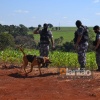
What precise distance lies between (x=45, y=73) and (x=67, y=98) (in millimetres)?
4000

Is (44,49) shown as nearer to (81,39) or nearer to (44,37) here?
(44,37)

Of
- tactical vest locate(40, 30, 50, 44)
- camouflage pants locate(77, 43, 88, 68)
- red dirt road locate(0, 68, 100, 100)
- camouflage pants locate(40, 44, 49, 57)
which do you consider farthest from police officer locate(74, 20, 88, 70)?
camouflage pants locate(40, 44, 49, 57)

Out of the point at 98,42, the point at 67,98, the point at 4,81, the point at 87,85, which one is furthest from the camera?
the point at 98,42

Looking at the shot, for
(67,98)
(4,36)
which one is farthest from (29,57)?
(4,36)

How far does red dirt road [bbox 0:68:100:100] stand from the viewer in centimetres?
733

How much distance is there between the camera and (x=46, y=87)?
8.52 meters

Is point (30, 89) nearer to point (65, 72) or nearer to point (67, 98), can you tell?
point (67, 98)

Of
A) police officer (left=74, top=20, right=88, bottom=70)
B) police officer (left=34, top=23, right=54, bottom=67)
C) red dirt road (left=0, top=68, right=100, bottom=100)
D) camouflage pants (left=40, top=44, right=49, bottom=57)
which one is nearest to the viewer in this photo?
red dirt road (left=0, top=68, right=100, bottom=100)

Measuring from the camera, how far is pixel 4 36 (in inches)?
1631

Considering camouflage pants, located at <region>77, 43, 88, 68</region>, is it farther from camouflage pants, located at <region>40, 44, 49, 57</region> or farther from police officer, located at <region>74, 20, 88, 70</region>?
camouflage pants, located at <region>40, 44, 49, 57</region>

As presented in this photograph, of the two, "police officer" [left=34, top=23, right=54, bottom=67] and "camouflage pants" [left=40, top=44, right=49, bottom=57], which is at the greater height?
"police officer" [left=34, top=23, right=54, bottom=67]

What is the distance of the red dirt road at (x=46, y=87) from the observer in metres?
7.33

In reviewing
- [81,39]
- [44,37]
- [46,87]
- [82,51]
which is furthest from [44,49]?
[46,87]

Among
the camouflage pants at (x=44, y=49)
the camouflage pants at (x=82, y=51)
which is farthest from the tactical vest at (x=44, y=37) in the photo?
the camouflage pants at (x=82, y=51)
